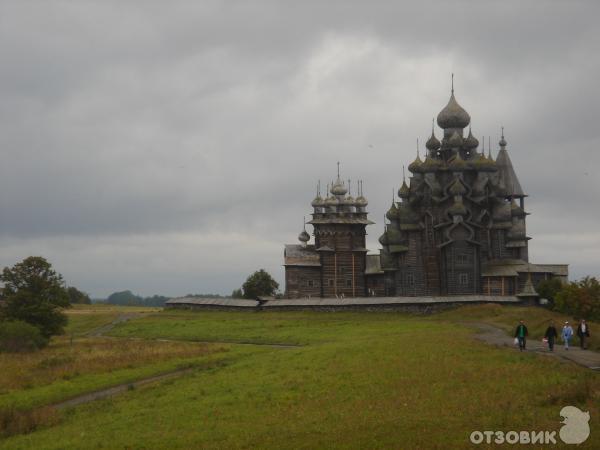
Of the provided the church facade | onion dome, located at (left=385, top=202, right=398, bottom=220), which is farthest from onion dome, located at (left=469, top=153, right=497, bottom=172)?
onion dome, located at (left=385, top=202, right=398, bottom=220)

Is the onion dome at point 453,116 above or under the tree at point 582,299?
above

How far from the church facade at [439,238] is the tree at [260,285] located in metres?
8.40

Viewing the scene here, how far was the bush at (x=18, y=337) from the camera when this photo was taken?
51.7m

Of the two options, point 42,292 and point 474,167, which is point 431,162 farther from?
point 42,292

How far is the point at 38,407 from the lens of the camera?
102 feet

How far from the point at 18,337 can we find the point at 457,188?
41363 mm

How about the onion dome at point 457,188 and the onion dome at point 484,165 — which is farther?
the onion dome at point 484,165

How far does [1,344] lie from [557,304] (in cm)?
3954

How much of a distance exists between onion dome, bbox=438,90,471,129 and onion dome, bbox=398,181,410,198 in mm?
6952

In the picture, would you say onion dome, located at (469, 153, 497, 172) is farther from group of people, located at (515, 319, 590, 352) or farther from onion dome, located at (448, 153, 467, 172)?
group of people, located at (515, 319, 590, 352)

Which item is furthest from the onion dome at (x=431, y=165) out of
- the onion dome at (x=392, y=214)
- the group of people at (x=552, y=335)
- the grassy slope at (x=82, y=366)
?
the group of people at (x=552, y=335)

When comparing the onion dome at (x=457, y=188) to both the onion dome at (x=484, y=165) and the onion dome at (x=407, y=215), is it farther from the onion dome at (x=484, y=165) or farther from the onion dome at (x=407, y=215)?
the onion dome at (x=407, y=215)

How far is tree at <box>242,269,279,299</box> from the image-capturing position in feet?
310

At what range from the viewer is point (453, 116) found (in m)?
82.5
